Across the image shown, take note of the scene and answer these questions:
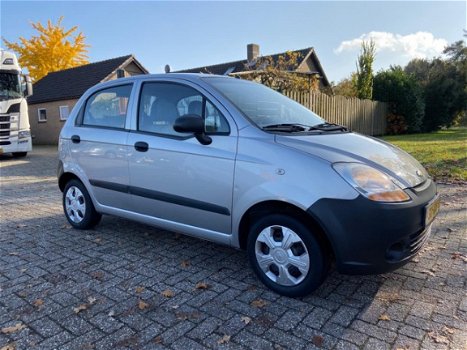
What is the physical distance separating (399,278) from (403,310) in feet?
1.92

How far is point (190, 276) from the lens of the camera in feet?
11.6

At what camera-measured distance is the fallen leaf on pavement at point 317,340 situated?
2492 millimetres

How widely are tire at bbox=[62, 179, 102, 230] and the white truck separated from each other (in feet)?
35.7

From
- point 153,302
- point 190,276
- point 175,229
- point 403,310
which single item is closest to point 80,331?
point 153,302

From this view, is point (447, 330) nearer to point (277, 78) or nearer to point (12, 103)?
point (277, 78)

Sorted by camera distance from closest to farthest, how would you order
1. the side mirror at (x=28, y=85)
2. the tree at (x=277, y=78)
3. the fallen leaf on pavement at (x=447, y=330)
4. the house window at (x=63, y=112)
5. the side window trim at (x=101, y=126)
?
1. the fallen leaf on pavement at (x=447, y=330)
2. the side window trim at (x=101, y=126)
3. the tree at (x=277, y=78)
4. the side mirror at (x=28, y=85)
5. the house window at (x=63, y=112)

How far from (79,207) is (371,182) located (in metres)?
3.70

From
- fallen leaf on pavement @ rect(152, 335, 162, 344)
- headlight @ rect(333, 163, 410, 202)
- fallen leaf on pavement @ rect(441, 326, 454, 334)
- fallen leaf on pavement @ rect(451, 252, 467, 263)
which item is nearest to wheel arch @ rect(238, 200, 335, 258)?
headlight @ rect(333, 163, 410, 202)

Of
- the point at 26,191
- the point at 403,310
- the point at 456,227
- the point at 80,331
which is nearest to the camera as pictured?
the point at 80,331

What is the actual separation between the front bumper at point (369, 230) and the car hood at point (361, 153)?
10.0 inches

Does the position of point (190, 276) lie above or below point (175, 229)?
below

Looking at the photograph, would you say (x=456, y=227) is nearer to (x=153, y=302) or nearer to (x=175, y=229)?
(x=175, y=229)

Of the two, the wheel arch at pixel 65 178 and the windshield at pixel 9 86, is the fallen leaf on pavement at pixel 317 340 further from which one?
the windshield at pixel 9 86

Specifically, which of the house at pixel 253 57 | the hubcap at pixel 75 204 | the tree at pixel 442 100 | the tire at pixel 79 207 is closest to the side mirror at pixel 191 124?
the tire at pixel 79 207
